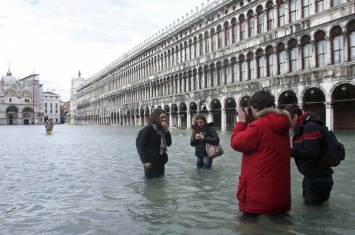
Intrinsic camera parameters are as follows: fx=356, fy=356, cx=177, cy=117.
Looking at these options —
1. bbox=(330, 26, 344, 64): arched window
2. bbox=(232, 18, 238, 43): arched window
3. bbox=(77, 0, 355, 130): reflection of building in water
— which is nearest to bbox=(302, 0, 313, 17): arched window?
bbox=(77, 0, 355, 130): reflection of building in water

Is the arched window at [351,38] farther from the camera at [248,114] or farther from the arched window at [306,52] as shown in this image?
the camera at [248,114]

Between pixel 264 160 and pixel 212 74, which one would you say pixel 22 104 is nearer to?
pixel 212 74

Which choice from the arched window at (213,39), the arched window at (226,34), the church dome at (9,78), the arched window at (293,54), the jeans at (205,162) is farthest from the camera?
the church dome at (9,78)

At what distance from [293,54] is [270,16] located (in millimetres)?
4197

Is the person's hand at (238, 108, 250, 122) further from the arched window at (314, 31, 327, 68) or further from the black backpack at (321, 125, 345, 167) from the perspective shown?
the arched window at (314, 31, 327, 68)

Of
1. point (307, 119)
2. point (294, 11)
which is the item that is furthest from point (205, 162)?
point (294, 11)

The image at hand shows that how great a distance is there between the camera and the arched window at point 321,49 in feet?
79.6

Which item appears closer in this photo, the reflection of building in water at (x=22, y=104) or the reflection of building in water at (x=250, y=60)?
the reflection of building in water at (x=250, y=60)

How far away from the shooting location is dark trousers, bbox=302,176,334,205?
4586mm

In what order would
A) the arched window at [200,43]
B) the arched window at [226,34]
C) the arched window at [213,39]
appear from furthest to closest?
the arched window at [200,43] < the arched window at [213,39] < the arched window at [226,34]

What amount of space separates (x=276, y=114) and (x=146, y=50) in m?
52.4

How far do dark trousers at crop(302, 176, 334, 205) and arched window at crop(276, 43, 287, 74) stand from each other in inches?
937

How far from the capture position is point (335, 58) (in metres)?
23.5

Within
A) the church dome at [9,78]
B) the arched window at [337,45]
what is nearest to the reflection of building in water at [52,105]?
the church dome at [9,78]
